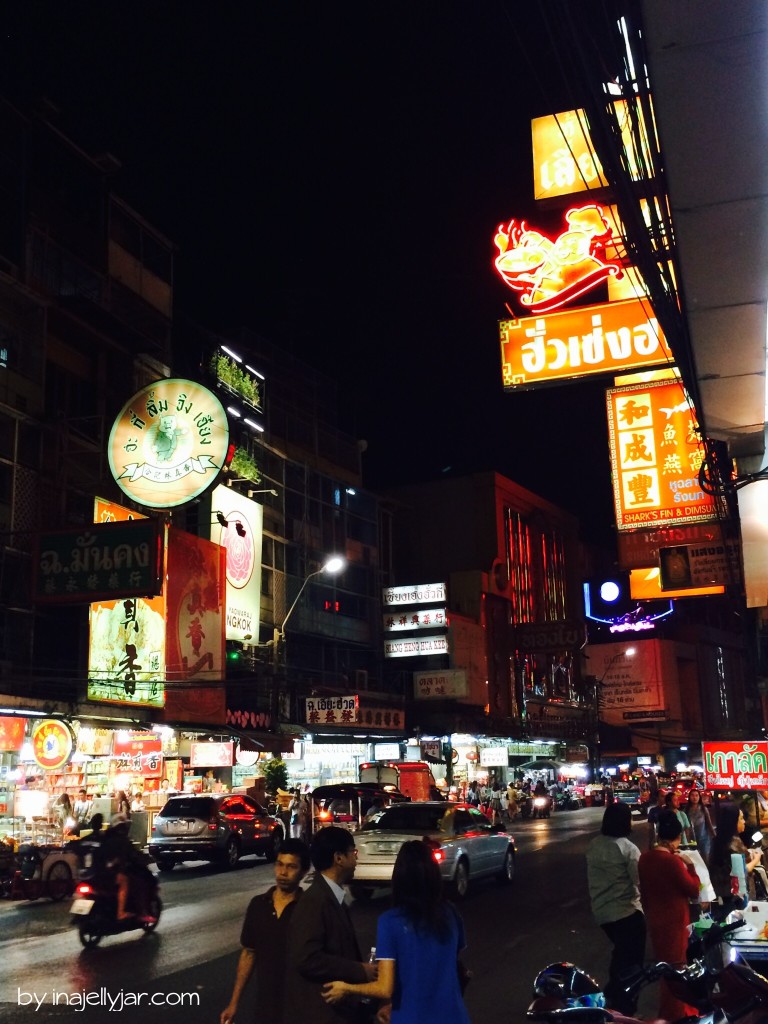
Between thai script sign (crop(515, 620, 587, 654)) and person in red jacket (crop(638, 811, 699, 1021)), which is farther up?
thai script sign (crop(515, 620, 587, 654))

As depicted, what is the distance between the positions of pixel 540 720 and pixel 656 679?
781 inches

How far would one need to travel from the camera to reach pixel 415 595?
46156 mm

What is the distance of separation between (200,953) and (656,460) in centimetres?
981

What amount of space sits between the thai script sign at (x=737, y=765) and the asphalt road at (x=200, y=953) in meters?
2.67

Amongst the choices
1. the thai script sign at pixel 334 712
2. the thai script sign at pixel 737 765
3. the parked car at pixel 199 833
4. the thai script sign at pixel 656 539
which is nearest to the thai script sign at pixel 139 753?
the parked car at pixel 199 833

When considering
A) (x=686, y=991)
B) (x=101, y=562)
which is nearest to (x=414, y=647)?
(x=101, y=562)

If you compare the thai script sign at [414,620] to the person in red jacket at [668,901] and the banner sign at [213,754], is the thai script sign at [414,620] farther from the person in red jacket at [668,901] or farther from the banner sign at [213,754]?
the person in red jacket at [668,901]

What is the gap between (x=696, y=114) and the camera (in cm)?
475

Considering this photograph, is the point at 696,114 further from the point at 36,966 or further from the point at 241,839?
the point at 241,839

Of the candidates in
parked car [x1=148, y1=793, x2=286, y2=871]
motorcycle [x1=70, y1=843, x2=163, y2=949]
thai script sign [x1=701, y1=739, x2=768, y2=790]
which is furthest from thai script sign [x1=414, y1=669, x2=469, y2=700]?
motorcycle [x1=70, y1=843, x2=163, y2=949]

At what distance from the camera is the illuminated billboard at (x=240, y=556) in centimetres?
3172

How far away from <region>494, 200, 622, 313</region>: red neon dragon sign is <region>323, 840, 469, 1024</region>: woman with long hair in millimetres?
9360

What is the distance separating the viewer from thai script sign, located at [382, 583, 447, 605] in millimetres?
46062

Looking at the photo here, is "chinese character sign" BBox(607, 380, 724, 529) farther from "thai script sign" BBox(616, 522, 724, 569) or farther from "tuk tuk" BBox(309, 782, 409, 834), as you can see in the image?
"tuk tuk" BBox(309, 782, 409, 834)
